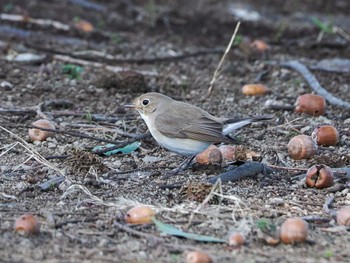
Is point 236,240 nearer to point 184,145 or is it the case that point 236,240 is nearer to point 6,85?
point 184,145

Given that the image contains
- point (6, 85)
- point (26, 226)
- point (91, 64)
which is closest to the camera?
point (26, 226)

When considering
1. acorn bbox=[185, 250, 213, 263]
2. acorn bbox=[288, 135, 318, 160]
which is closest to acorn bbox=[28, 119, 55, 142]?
acorn bbox=[288, 135, 318, 160]

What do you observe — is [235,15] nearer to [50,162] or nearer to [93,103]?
[93,103]

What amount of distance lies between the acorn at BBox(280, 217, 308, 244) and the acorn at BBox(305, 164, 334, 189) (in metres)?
1.28

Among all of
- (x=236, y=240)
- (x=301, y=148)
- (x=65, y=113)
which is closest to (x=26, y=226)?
(x=236, y=240)

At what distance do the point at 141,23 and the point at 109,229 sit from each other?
7.62m

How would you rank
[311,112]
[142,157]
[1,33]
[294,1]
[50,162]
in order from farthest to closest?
[294,1] < [1,33] < [311,112] < [142,157] < [50,162]

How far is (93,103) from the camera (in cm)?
913

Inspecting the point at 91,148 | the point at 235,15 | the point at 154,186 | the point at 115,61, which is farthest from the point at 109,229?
the point at 235,15

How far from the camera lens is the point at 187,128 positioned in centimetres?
734

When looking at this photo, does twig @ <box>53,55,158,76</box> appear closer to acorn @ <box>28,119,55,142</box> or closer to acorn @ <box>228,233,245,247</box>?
acorn @ <box>28,119,55,142</box>

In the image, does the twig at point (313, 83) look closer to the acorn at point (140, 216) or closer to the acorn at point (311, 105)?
the acorn at point (311, 105)

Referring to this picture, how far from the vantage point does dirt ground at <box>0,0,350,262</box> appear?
5.39 metres

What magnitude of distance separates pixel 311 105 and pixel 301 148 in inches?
58.3
